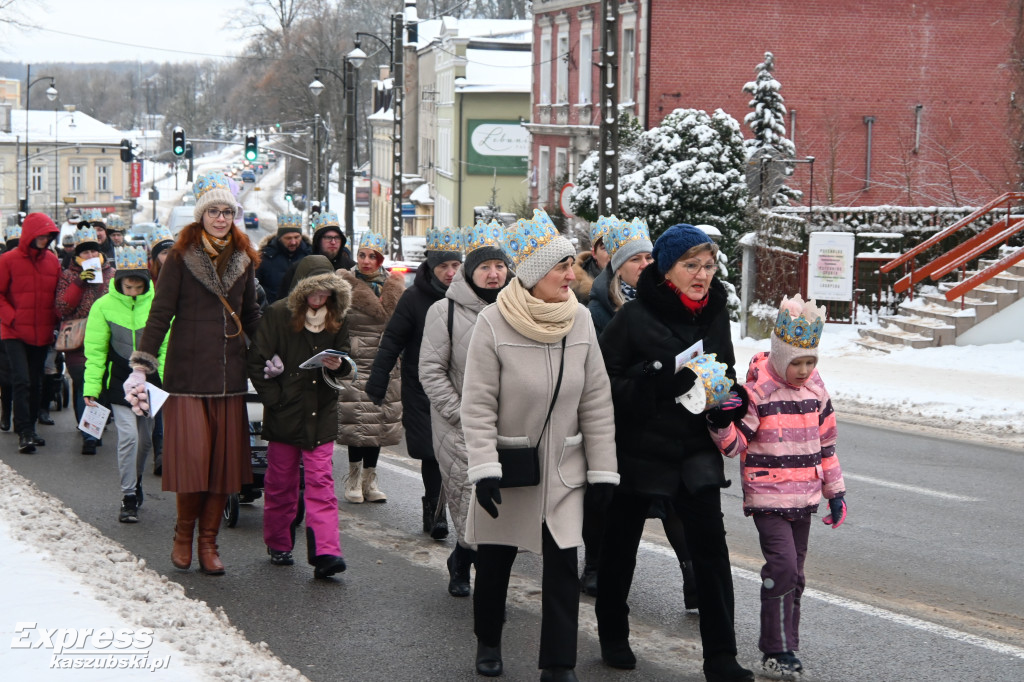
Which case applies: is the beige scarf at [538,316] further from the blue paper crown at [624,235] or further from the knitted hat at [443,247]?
the knitted hat at [443,247]

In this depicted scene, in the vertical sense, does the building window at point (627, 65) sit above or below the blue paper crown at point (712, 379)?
above

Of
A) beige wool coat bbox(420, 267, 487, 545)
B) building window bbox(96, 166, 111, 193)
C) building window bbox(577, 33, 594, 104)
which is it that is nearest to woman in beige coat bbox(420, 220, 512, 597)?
beige wool coat bbox(420, 267, 487, 545)

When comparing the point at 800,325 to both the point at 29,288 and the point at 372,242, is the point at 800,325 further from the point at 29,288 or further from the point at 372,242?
the point at 29,288

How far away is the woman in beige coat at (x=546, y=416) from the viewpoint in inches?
213

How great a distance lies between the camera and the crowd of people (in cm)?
546

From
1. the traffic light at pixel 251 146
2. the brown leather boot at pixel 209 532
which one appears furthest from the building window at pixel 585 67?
the brown leather boot at pixel 209 532

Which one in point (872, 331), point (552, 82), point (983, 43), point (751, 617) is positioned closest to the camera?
point (751, 617)

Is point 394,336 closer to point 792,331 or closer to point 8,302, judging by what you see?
point 792,331

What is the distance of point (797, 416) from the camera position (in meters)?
5.86

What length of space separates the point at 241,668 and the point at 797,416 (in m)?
2.61

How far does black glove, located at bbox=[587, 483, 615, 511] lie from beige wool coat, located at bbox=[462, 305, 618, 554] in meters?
0.03

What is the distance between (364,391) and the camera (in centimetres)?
937

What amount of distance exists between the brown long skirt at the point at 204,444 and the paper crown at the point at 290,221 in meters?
4.55

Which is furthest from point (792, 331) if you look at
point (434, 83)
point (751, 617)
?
point (434, 83)
